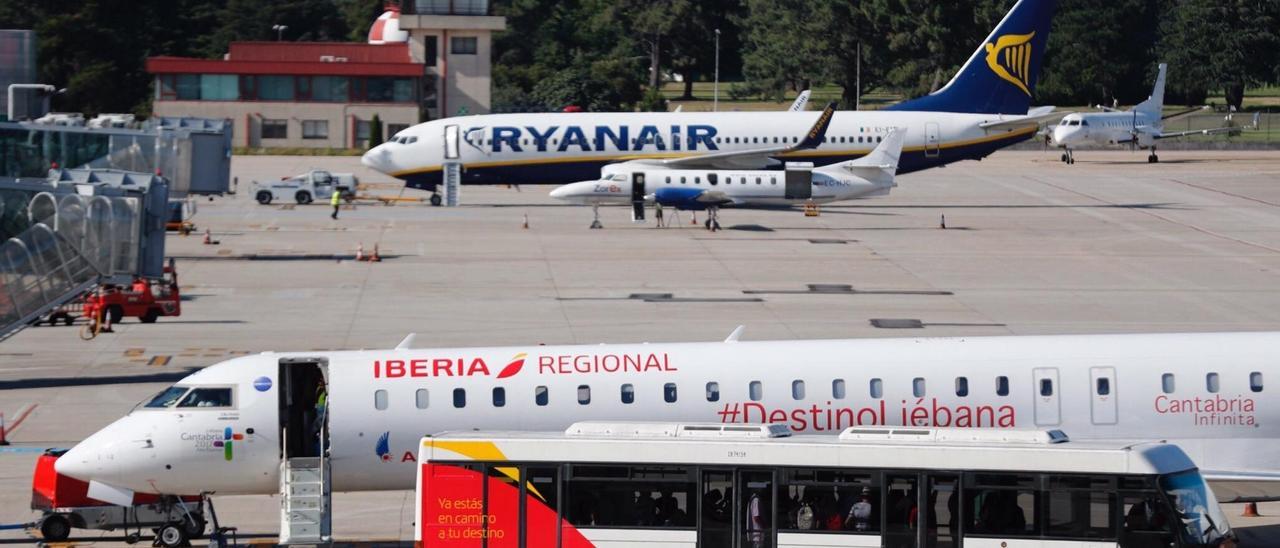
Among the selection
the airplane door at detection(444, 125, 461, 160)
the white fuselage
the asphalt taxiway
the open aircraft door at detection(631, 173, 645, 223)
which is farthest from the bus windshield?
the white fuselage

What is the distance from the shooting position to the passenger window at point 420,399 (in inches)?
852

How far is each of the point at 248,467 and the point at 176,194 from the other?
2953 cm

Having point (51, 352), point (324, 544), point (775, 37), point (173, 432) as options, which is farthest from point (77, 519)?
point (775, 37)

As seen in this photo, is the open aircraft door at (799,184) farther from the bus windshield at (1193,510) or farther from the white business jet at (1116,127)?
the bus windshield at (1193,510)

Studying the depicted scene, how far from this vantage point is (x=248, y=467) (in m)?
21.6

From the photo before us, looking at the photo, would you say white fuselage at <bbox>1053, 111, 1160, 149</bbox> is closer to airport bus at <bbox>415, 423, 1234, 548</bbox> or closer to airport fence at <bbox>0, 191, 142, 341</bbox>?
airport fence at <bbox>0, 191, 142, 341</bbox>

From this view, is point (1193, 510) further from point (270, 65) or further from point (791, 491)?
point (270, 65)

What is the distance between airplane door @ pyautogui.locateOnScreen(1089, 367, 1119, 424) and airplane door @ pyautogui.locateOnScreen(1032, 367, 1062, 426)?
44 centimetres

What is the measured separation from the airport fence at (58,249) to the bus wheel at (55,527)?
12077 mm

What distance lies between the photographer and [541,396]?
21812 millimetres

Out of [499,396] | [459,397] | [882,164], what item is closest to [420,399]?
[459,397]

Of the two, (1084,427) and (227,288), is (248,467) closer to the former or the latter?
(1084,427)

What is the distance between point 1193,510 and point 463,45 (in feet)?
328

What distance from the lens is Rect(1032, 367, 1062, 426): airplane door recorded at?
71.8 feet
